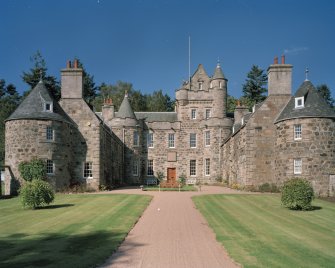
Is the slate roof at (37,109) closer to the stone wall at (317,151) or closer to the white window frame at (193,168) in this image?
the stone wall at (317,151)

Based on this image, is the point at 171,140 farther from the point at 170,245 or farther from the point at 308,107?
the point at 170,245

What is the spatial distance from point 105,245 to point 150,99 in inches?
2824

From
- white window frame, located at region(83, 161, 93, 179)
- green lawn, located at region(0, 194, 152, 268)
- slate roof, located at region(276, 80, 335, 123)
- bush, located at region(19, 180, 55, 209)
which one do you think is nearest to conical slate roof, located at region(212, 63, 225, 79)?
slate roof, located at region(276, 80, 335, 123)

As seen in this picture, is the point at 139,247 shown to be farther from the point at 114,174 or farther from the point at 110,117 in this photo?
the point at 110,117

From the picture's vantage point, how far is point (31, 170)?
1174 inches

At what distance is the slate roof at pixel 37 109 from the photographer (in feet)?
101

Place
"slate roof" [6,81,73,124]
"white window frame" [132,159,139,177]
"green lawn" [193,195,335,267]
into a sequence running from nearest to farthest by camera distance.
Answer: "green lawn" [193,195,335,267], "slate roof" [6,81,73,124], "white window frame" [132,159,139,177]

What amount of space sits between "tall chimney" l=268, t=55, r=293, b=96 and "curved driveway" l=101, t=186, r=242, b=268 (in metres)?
19.0

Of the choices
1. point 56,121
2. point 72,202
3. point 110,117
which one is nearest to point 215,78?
point 110,117

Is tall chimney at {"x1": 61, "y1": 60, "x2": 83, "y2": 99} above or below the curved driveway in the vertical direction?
above

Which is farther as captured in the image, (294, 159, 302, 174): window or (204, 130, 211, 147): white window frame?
(204, 130, 211, 147): white window frame

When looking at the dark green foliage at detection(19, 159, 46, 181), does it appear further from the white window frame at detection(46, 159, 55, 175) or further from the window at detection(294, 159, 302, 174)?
the window at detection(294, 159, 302, 174)

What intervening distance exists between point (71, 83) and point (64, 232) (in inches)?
883

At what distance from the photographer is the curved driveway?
10.1 meters
